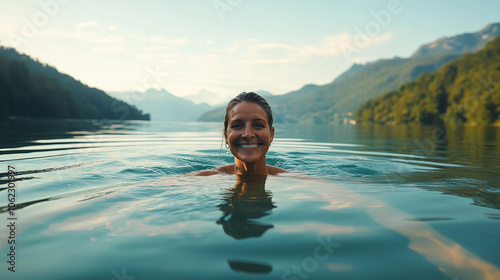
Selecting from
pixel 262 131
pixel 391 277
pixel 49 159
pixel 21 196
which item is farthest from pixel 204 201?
pixel 49 159

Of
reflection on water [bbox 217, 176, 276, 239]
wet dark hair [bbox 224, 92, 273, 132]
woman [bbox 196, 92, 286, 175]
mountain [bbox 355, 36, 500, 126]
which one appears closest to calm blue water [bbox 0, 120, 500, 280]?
reflection on water [bbox 217, 176, 276, 239]

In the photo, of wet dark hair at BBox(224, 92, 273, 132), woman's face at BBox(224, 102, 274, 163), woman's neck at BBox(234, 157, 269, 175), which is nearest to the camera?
woman's face at BBox(224, 102, 274, 163)

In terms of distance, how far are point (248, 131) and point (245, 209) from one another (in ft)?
5.02

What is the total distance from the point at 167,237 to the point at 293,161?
767cm

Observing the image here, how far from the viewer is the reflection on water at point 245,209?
273 cm

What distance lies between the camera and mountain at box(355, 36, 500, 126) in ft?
240

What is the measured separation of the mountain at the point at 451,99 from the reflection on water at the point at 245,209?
8287 cm

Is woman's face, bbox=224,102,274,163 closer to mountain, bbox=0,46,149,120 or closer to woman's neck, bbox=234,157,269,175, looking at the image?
woman's neck, bbox=234,157,269,175

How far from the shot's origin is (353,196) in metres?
4.19

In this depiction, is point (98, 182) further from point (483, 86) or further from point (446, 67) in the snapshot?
point (446, 67)

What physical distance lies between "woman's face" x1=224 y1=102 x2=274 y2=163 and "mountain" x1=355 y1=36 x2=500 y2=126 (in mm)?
82446

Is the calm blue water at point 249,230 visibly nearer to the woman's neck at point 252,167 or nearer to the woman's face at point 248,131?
the woman's neck at point 252,167

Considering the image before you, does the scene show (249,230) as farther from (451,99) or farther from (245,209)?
(451,99)

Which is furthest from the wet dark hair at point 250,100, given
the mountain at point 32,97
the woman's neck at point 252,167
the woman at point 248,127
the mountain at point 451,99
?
the mountain at point 451,99
